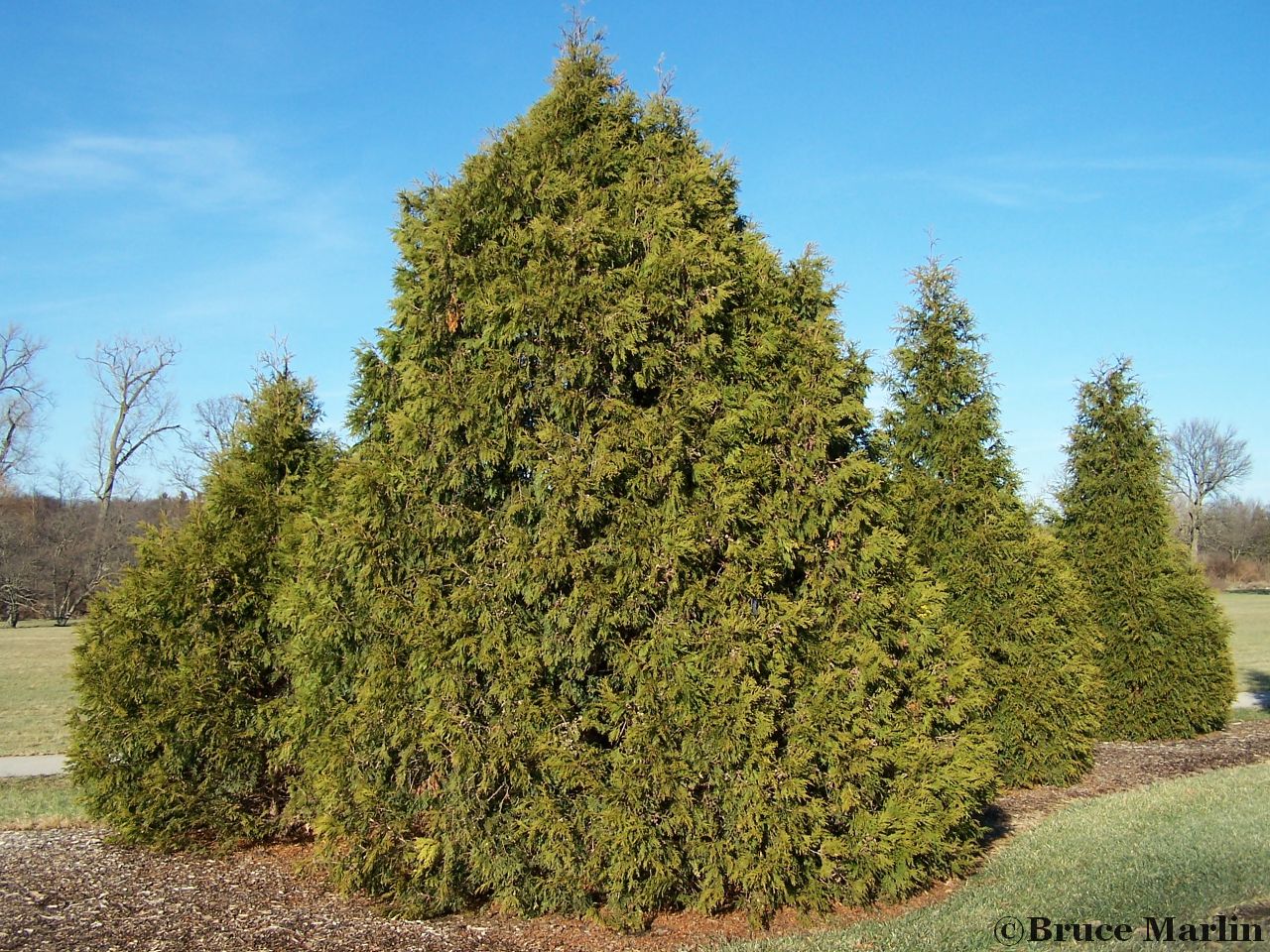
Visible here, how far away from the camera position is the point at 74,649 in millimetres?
6793

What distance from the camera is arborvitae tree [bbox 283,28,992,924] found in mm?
5105

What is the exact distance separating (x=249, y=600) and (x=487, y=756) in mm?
2842

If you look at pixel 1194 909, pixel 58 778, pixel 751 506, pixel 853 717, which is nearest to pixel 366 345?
pixel 751 506

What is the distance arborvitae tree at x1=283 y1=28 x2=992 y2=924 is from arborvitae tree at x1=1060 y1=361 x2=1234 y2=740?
26.7 ft

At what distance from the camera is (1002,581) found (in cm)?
939

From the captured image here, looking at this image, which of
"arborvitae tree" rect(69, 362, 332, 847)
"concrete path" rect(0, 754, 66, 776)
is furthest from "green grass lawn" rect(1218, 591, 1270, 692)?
"concrete path" rect(0, 754, 66, 776)

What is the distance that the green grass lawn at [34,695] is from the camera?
43.9 ft

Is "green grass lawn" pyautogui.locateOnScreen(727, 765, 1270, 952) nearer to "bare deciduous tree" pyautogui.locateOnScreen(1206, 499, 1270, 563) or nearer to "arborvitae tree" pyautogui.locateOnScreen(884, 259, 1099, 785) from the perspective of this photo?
"arborvitae tree" pyautogui.locateOnScreen(884, 259, 1099, 785)

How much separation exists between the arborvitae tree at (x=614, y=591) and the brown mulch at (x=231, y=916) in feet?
0.57

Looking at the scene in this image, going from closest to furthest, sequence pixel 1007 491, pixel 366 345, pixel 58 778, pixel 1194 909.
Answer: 1. pixel 1194 909
2. pixel 366 345
3. pixel 1007 491
4. pixel 58 778

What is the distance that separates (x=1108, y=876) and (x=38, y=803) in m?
9.53

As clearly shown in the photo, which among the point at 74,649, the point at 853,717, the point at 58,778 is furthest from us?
the point at 58,778

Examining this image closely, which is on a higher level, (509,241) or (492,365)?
(509,241)

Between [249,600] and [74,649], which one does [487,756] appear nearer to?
[249,600]
